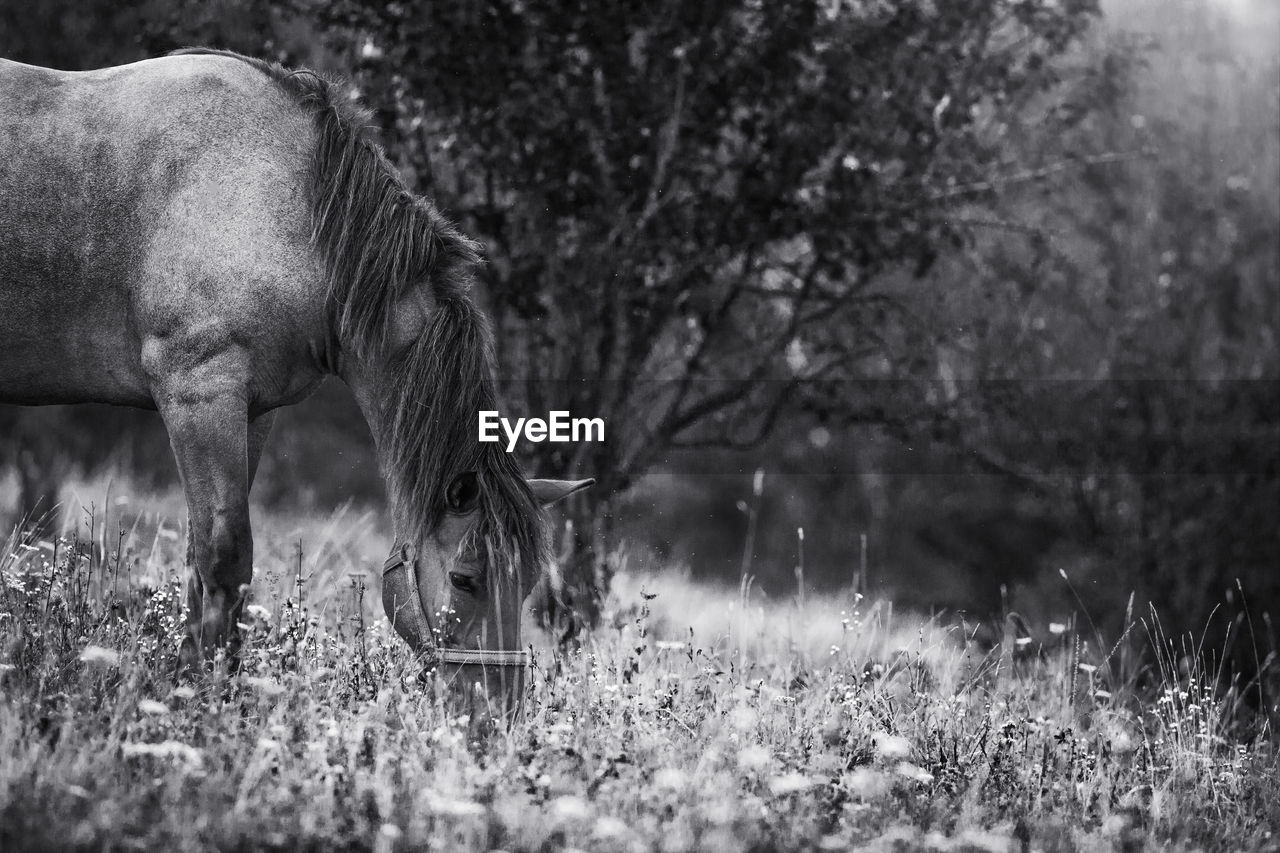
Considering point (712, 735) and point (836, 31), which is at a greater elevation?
point (836, 31)

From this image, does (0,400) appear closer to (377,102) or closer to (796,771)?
(377,102)

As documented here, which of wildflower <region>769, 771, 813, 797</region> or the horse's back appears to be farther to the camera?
the horse's back

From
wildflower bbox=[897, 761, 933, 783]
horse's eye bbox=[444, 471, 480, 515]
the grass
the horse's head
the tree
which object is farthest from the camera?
the tree

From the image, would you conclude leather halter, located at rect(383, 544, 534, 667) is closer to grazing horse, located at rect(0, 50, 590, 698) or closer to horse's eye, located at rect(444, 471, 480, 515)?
grazing horse, located at rect(0, 50, 590, 698)

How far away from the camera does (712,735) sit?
4273 mm

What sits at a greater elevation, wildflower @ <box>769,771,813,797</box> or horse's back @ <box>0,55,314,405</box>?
horse's back @ <box>0,55,314,405</box>

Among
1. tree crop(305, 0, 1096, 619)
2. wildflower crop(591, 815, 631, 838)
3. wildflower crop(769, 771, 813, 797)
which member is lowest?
wildflower crop(591, 815, 631, 838)

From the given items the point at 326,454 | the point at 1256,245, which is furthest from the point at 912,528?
the point at 326,454

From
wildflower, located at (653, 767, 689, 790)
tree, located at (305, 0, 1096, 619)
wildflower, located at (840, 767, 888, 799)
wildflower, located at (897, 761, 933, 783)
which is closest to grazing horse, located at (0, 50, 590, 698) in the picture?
wildflower, located at (653, 767, 689, 790)

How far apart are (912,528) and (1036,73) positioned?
17204 mm

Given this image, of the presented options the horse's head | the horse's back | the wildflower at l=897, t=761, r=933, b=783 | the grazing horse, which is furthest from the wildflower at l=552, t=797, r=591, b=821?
the horse's back

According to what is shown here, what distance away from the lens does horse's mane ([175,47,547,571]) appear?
4199 millimetres

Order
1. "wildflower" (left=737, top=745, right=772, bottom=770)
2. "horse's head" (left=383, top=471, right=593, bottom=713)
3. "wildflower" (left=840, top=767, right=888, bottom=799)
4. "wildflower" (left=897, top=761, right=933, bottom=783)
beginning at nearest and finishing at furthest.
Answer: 1. "wildflower" (left=737, top=745, right=772, bottom=770)
2. "wildflower" (left=840, top=767, right=888, bottom=799)
3. "wildflower" (left=897, top=761, right=933, bottom=783)
4. "horse's head" (left=383, top=471, right=593, bottom=713)

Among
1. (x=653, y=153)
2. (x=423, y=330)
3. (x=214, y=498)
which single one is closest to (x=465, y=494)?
(x=423, y=330)
